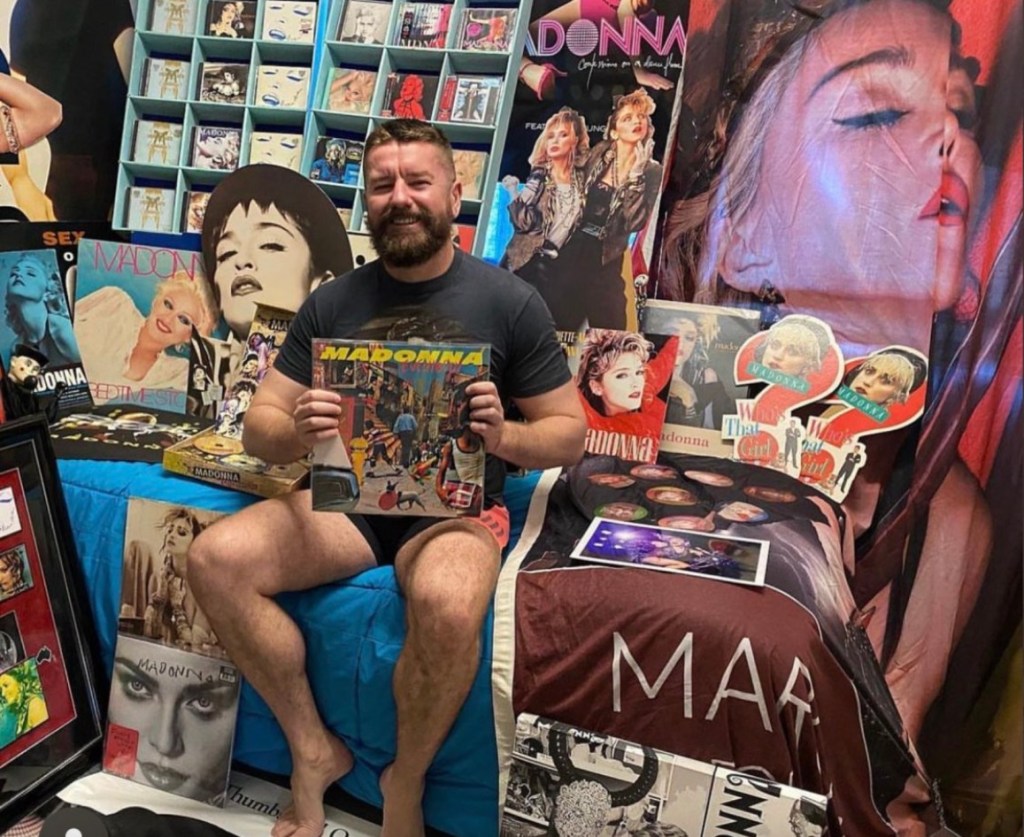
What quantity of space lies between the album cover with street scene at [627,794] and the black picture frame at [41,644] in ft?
3.04

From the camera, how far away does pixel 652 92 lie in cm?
192

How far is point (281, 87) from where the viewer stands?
2166mm

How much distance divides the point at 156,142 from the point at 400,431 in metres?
1.45

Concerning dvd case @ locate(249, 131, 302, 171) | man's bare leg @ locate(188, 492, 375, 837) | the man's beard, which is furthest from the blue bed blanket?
dvd case @ locate(249, 131, 302, 171)

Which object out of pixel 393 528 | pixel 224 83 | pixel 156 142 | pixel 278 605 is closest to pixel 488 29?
pixel 224 83

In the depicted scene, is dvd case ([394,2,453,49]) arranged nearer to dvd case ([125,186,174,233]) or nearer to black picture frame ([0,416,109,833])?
dvd case ([125,186,174,233])

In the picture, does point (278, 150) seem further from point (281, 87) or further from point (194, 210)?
point (194, 210)

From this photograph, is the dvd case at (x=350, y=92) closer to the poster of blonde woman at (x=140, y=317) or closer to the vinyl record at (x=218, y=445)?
the poster of blonde woman at (x=140, y=317)

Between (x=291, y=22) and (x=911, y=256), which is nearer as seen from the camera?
(x=911, y=256)

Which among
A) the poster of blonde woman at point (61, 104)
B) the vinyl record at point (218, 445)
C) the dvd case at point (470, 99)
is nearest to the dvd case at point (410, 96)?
the dvd case at point (470, 99)

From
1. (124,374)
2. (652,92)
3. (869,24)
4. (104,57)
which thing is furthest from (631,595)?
(104,57)

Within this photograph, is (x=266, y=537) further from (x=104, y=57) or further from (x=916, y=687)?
(x=104, y=57)

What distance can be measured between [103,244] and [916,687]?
229 centimetres

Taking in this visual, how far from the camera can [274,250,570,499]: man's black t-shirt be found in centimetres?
150
